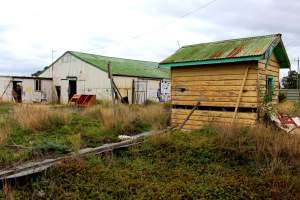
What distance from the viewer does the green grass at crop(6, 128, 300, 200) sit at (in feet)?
17.2

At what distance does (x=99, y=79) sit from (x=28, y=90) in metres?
7.55

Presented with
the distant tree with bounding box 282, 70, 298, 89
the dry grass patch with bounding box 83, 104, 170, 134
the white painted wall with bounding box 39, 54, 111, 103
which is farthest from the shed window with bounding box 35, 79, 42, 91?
the distant tree with bounding box 282, 70, 298, 89

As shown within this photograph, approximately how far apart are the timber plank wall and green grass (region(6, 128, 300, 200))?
211cm

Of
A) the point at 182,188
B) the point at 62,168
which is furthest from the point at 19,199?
the point at 182,188

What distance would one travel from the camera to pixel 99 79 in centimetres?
2939

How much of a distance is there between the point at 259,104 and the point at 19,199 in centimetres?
695

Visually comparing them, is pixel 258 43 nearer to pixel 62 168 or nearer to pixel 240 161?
pixel 240 161

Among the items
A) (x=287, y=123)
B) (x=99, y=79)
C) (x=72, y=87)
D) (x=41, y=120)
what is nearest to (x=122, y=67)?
(x=99, y=79)

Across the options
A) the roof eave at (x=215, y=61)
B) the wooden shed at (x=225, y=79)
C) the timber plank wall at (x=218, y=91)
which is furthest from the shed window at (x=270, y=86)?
the roof eave at (x=215, y=61)

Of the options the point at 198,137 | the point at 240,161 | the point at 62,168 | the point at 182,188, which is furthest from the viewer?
the point at 198,137

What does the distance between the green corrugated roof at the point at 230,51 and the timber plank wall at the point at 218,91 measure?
0.29 m

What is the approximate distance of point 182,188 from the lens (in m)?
5.42

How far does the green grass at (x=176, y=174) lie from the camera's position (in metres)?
5.25

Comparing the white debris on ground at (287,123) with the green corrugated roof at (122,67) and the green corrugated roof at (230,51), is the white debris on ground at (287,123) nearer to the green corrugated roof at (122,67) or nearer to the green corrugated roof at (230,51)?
the green corrugated roof at (230,51)
